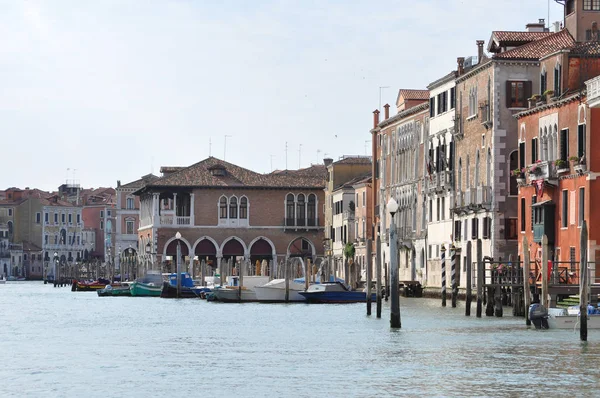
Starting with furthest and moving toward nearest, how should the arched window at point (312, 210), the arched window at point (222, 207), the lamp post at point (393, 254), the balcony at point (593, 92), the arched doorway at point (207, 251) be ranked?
1. the arched window at point (312, 210)
2. the arched window at point (222, 207)
3. the arched doorway at point (207, 251)
4. the balcony at point (593, 92)
5. the lamp post at point (393, 254)

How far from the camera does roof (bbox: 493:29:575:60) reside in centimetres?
5342

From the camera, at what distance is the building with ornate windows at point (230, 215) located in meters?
93.3

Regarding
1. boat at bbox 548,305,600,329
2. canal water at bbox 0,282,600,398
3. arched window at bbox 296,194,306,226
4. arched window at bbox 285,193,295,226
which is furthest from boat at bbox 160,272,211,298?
boat at bbox 548,305,600,329

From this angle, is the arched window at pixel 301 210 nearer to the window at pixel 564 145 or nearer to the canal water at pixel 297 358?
the canal water at pixel 297 358

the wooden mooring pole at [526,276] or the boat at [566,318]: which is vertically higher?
the wooden mooring pole at [526,276]

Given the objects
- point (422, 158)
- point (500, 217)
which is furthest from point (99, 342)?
point (422, 158)

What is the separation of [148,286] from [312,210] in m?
23.9

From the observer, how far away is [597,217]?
43.2m

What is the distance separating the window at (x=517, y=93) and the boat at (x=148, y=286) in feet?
78.6

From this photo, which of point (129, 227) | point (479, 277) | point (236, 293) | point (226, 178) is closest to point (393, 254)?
point (479, 277)

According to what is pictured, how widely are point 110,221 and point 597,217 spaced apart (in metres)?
106

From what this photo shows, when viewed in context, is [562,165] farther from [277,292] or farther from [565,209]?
[277,292]

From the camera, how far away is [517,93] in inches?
2162

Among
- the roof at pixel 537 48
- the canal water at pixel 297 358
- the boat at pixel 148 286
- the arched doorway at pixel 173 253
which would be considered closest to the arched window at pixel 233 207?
the arched doorway at pixel 173 253
